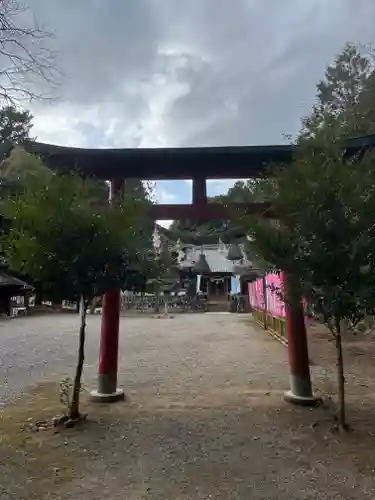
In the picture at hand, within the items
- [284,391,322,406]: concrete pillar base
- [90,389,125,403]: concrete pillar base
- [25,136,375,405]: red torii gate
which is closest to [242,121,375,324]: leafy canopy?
[25,136,375,405]: red torii gate

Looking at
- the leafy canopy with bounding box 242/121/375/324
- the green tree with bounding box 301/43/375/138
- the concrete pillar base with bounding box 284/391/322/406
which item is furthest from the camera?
the green tree with bounding box 301/43/375/138

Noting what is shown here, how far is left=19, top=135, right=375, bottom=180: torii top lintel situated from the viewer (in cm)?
589

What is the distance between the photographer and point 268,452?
14.1 ft

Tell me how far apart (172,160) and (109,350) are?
8.82ft

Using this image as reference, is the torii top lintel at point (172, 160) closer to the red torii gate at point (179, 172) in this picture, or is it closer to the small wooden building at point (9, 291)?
the red torii gate at point (179, 172)

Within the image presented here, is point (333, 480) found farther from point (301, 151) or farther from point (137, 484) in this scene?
point (301, 151)

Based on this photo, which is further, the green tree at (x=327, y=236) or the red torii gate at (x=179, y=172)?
the red torii gate at (x=179, y=172)

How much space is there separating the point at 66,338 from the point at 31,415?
9.32m

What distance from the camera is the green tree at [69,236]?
4.73m

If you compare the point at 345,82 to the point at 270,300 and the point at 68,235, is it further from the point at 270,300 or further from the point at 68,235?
the point at 68,235

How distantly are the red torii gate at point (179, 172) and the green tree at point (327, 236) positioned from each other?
48.4 inches

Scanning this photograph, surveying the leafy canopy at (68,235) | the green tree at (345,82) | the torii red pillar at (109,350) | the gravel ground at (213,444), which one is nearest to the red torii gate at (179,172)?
the torii red pillar at (109,350)

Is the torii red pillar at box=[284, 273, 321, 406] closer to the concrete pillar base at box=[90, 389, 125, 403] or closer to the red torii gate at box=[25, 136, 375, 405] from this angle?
the red torii gate at box=[25, 136, 375, 405]

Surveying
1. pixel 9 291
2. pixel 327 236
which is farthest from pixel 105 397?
pixel 9 291
